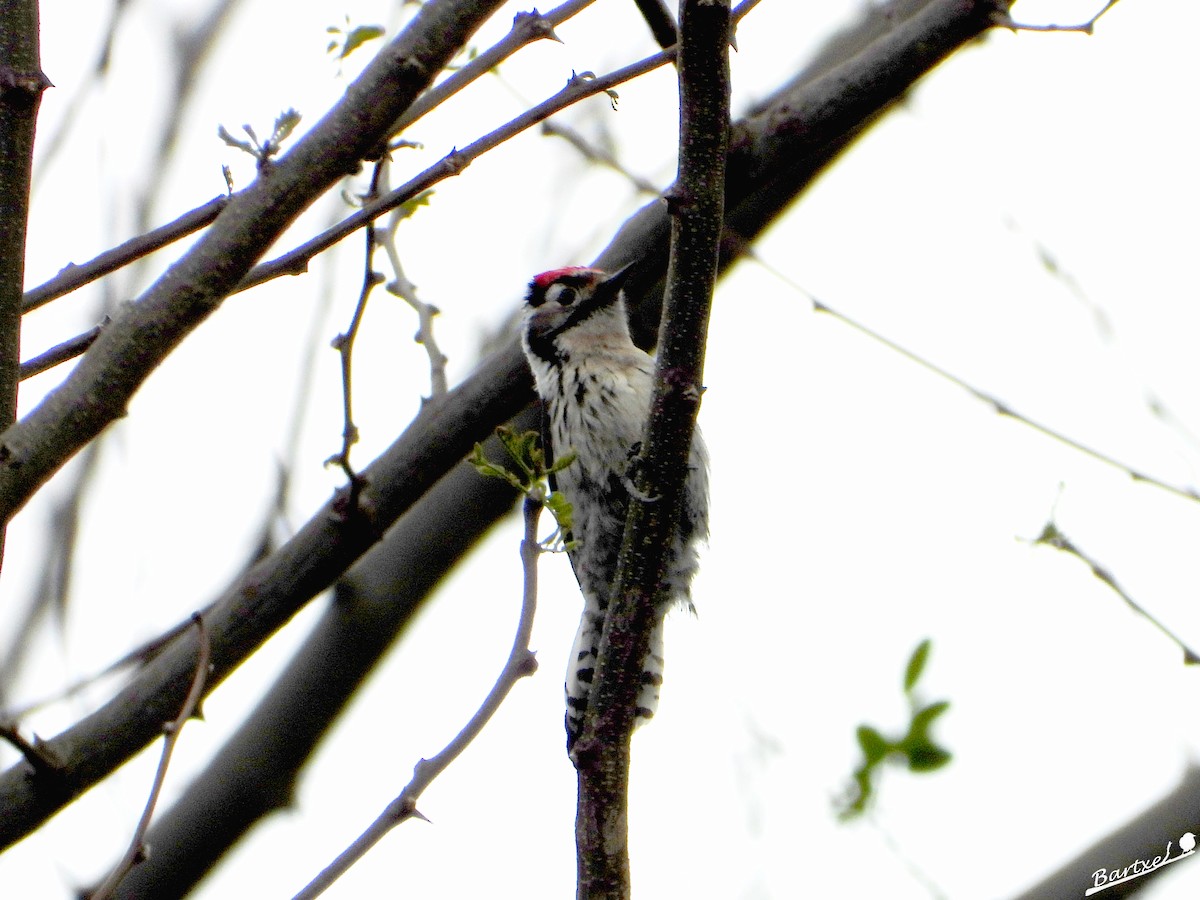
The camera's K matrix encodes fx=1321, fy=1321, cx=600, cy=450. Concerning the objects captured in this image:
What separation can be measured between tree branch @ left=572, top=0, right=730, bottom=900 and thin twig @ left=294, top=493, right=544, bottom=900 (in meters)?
0.96

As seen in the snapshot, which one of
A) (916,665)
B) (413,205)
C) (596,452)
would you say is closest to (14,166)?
(413,205)

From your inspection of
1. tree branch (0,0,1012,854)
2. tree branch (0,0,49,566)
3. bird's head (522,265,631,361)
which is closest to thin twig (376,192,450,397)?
tree branch (0,0,1012,854)

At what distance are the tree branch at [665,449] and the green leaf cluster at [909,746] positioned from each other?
56cm

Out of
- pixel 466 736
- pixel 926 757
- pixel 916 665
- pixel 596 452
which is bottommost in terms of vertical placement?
pixel 466 736

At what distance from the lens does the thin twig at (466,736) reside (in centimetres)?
→ 199

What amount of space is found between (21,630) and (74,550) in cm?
66

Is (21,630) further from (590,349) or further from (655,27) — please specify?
(655,27)

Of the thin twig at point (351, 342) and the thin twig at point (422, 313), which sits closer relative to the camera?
the thin twig at point (351, 342)

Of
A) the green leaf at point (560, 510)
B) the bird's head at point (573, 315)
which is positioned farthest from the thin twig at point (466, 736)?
the bird's head at point (573, 315)

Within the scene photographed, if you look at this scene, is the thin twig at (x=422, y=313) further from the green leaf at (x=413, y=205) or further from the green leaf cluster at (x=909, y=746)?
the green leaf cluster at (x=909, y=746)

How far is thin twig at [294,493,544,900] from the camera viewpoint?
1.99 m

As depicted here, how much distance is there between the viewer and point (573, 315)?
578cm

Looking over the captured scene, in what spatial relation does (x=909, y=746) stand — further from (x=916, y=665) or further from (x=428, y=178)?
(x=428, y=178)

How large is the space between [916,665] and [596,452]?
8.27 ft
